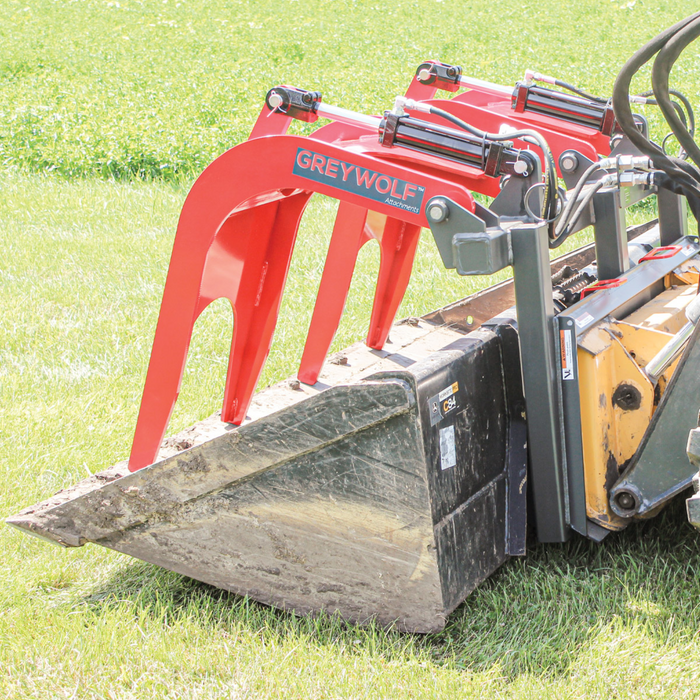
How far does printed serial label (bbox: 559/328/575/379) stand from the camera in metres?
2.62

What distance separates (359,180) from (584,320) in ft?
2.66

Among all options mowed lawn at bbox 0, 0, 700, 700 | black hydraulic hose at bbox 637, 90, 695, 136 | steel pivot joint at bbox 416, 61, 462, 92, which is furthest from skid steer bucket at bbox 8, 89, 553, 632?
steel pivot joint at bbox 416, 61, 462, 92

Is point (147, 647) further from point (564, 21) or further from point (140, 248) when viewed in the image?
point (564, 21)

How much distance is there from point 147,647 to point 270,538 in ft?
1.53

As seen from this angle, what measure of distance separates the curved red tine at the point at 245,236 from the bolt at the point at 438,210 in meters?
0.07

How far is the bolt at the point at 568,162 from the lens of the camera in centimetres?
331

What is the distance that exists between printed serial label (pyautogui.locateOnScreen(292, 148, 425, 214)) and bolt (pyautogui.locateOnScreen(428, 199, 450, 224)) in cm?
9

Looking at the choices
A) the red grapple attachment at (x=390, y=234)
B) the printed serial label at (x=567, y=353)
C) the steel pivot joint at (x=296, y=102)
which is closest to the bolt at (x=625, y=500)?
the printed serial label at (x=567, y=353)

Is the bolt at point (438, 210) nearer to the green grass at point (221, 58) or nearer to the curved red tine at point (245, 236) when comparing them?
the curved red tine at point (245, 236)

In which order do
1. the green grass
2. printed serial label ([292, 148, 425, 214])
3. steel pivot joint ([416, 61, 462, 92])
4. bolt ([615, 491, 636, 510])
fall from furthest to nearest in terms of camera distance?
the green grass → steel pivot joint ([416, 61, 462, 92]) → bolt ([615, 491, 636, 510]) → printed serial label ([292, 148, 425, 214])

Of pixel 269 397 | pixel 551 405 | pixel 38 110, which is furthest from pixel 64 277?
pixel 38 110

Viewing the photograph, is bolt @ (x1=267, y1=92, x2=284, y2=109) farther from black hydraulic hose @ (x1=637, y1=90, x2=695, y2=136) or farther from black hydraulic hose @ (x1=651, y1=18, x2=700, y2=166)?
black hydraulic hose @ (x1=651, y1=18, x2=700, y2=166)

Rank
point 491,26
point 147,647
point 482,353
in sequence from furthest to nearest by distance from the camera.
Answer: point 491,26 → point 482,353 → point 147,647

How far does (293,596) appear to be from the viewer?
2697 mm
